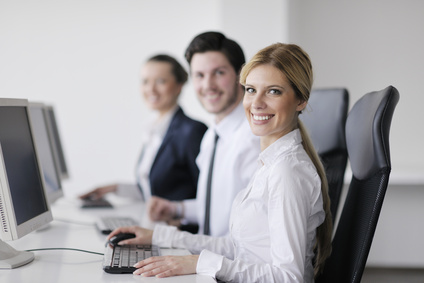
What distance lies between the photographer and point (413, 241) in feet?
12.6

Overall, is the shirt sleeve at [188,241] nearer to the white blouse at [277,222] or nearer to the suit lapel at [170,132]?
the white blouse at [277,222]

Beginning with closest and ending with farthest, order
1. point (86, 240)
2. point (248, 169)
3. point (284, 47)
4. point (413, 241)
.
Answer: point (284, 47) → point (86, 240) → point (248, 169) → point (413, 241)

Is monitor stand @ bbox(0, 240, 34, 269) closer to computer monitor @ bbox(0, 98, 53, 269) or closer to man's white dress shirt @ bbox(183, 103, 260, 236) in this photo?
computer monitor @ bbox(0, 98, 53, 269)

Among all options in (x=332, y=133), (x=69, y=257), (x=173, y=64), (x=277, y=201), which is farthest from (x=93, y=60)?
(x=277, y=201)

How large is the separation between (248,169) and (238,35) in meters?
2.08

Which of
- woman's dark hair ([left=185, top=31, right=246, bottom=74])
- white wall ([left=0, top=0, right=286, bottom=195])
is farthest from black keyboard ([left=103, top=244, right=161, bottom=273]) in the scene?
white wall ([left=0, top=0, right=286, bottom=195])

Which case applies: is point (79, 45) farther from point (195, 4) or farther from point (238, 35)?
point (238, 35)

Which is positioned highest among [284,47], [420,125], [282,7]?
[282,7]

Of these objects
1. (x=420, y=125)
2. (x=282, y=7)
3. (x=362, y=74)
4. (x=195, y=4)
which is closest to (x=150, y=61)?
(x=282, y=7)

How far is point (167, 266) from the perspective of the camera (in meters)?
1.40

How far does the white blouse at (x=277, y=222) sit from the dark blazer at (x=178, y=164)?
1.19 m

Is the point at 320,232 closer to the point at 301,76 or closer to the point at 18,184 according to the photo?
the point at 301,76

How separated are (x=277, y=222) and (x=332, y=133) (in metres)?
0.73

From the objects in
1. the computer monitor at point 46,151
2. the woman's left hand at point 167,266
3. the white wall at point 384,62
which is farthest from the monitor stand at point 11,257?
the white wall at point 384,62
